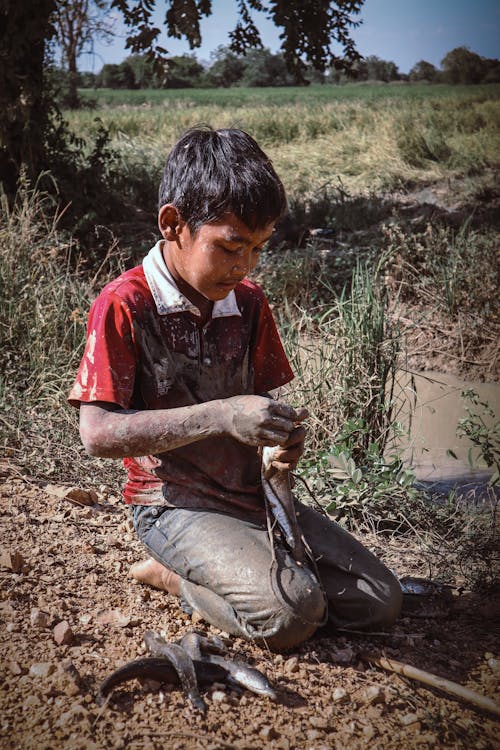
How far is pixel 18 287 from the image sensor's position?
437cm

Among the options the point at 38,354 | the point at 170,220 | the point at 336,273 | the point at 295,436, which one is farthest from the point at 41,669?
the point at 336,273

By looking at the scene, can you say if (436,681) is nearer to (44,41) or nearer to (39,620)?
(39,620)

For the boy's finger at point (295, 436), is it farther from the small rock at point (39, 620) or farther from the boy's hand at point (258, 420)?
the small rock at point (39, 620)

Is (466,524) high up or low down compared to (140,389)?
down

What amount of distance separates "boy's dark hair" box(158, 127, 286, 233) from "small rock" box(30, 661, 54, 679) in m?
1.30

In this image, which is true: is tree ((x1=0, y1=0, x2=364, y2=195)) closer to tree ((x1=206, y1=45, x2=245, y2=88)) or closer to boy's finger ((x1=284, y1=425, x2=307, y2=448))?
boy's finger ((x1=284, y1=425, x2=307, y2=448))

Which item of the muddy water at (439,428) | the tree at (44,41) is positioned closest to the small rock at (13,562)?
the muddy water at (439,428)

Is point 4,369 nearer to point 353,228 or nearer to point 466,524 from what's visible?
point 466,524

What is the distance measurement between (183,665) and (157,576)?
0.55m

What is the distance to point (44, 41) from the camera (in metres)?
6.36

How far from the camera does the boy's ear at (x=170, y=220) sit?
2.07 meters

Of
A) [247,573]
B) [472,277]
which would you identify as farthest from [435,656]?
[472,277]

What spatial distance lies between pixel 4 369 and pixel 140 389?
85.0 inches

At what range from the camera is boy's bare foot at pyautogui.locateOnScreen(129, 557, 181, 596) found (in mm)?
2355
